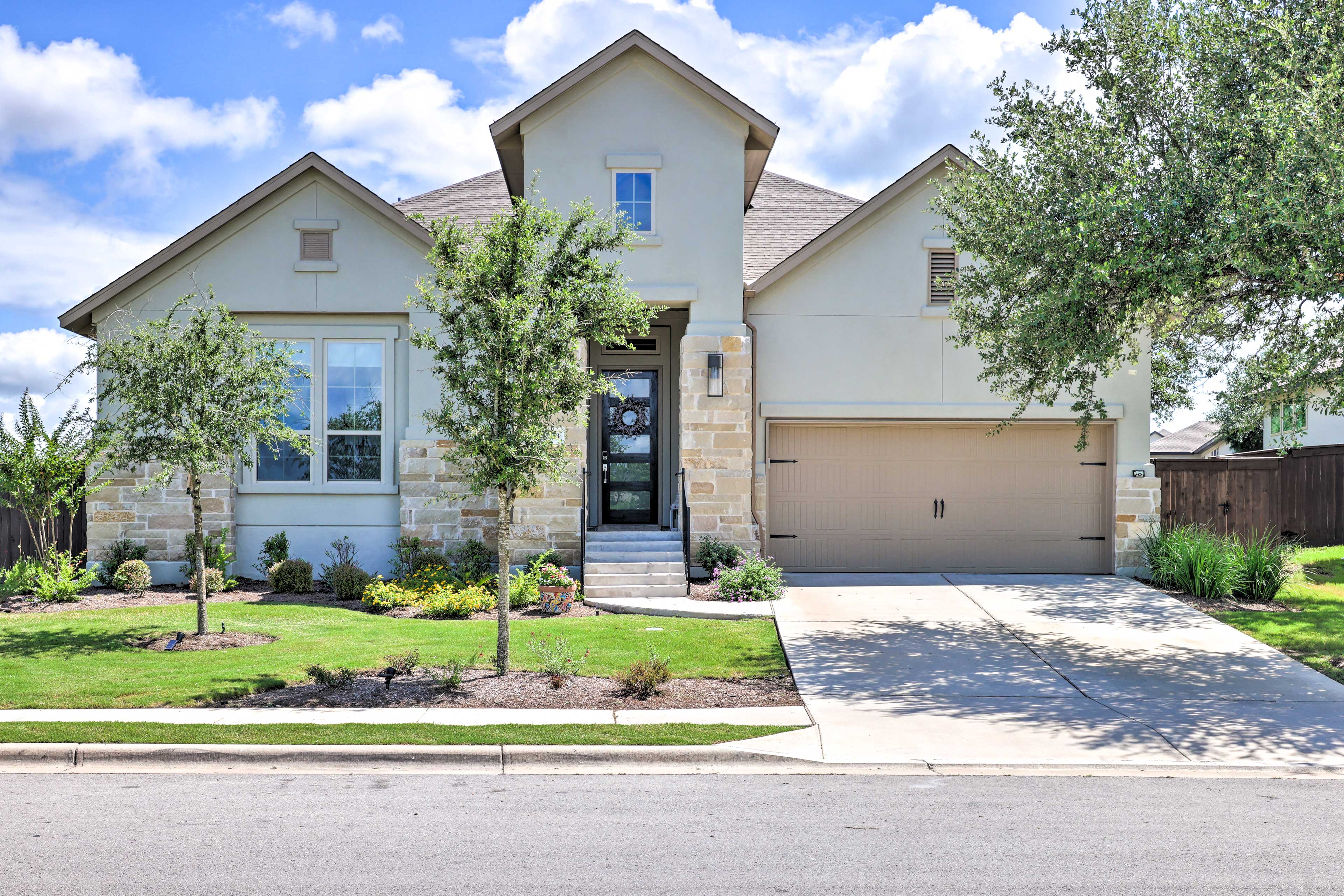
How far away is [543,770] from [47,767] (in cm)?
348

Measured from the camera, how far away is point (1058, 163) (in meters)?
10.4

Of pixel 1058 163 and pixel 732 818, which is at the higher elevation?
pixel 1058 163

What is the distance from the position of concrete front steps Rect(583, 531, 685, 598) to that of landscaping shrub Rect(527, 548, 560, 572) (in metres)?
0.48

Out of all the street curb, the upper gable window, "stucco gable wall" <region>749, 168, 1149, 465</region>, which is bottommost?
the street curb

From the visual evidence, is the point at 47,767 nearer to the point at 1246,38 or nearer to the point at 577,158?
the point at 577,158

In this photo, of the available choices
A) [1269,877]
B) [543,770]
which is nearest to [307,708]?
[543,770]

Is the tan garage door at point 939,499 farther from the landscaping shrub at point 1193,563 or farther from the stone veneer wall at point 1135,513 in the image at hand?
the landscaping shrub at point 1193,563

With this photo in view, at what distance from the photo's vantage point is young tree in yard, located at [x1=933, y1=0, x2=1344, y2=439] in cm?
848

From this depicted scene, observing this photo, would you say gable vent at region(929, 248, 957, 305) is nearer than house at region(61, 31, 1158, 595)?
No

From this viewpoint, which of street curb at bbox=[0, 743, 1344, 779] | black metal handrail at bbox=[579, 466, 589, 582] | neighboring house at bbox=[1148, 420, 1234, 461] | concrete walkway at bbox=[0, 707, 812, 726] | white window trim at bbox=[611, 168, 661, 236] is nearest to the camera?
street curb at bbox=[0, 743, 1344, 779]

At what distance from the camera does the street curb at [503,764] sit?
6.51 meters

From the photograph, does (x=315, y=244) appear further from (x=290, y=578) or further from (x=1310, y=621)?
(x=1310, y=621)

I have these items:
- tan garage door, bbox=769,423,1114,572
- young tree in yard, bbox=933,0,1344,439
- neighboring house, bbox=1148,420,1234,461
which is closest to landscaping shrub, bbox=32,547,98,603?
tan garage door, bbox=769,423,1114,572

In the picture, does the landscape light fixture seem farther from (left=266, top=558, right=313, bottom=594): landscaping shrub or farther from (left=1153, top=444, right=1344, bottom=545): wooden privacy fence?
(left=1153, top=444, right=1344, bottom=545): wooden privacy fence
